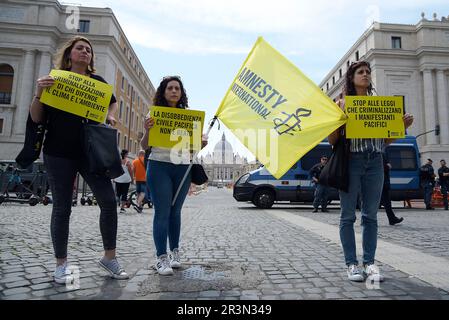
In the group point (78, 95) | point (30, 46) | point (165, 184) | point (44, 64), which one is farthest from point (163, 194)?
point (30, 46)

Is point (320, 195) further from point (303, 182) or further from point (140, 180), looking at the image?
point (140, 180)

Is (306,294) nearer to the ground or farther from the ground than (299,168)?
nearer to the ground

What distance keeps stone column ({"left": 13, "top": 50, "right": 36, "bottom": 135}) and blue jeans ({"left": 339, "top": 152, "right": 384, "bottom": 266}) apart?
131 ft

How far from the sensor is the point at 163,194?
331cm

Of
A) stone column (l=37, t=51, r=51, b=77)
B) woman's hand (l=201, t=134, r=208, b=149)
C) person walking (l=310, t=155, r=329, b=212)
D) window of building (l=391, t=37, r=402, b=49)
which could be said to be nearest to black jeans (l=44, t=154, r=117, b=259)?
woman's hand (l=201, t=134, r=208, b=149)

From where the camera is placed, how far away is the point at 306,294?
2.63m

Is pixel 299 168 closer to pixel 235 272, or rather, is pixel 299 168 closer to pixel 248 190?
pixel 248 190

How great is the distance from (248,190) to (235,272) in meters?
10.3

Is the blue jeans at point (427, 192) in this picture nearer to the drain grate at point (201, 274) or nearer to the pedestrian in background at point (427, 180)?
the pedestrian in background at point (427, 180)

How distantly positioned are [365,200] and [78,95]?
2.79 m

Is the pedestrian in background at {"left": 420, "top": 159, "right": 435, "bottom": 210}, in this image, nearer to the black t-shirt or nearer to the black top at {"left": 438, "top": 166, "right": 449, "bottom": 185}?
the black top at {"left": 438, "top": 166, "right": 449, "bottom": 185}

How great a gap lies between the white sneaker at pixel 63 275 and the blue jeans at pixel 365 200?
2428mm

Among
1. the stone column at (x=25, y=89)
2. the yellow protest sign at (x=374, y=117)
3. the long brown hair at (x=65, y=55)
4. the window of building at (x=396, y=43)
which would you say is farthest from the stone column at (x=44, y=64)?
the window of building at (x=396, y=43)
